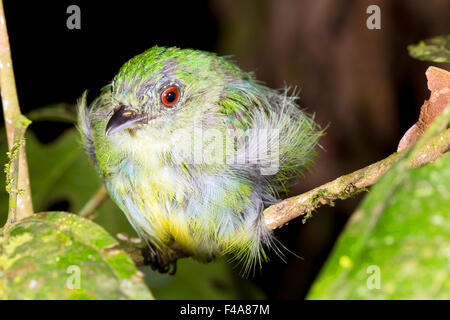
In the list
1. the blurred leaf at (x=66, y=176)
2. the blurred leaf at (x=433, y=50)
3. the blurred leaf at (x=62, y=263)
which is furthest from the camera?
the blurred leaf at (x=66, y=176)

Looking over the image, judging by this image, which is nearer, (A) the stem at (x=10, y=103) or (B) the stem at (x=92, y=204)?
(A) the stem at (x=10, y=103)

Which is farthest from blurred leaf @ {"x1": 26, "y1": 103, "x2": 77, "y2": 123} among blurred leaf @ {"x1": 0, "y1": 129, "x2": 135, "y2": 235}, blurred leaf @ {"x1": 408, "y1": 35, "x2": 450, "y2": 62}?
blurred leaf @ {"x1": 408, "y1": 35, "x2": 450, "y2": 62}

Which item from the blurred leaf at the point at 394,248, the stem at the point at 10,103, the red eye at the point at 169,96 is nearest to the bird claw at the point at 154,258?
the red eye at the point at 169,96

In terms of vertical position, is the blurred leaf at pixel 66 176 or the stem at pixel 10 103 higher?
the stem at pixel 10 103

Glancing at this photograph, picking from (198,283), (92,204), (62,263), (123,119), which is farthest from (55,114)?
(62,263)

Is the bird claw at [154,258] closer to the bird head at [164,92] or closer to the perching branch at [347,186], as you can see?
the bird head at [164,92]

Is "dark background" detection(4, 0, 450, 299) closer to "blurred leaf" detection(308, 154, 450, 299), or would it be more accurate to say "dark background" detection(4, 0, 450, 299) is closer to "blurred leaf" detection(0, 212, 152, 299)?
"blurred leaf" detection(0, 212, 152, 299)

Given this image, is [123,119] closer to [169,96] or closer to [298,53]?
[169,96]
